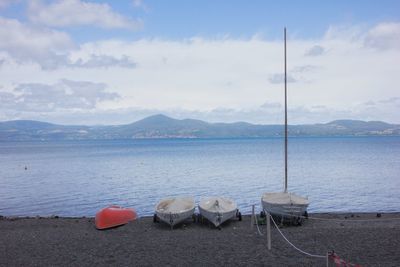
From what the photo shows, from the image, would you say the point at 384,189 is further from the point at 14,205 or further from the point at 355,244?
the point at 14,205

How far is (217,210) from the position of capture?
78.3 ft

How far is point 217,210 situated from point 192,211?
174 cm

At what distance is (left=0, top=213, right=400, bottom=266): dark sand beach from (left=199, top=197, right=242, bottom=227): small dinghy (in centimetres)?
51

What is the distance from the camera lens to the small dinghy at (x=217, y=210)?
23594 millimetres

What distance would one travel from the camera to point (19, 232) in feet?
78.1

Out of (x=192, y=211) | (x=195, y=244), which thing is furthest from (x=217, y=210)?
(x=195, y=244)

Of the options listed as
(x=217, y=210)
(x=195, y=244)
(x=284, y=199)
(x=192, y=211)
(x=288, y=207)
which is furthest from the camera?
(x=284, y=199)

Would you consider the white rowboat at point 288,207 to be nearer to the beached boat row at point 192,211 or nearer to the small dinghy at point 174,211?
the beached boat row at point 192,211

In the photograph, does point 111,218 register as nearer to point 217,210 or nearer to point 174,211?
point 174,211

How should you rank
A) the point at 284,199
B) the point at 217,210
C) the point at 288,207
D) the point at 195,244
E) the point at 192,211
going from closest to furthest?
the point at 195,244
the point at 217,210
the point at 288,207
the point at 192,211
the point at 284,199

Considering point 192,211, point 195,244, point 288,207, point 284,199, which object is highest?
point 284,199

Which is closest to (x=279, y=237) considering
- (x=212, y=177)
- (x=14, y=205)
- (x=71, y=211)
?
(x=71, y=211)

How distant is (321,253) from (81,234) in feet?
39.1

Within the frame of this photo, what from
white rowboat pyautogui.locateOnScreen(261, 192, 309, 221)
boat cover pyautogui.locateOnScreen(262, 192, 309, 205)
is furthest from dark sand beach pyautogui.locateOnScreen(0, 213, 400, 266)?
boat cover pyautogui.locateOnScreen(262, 192, 309, 205)
